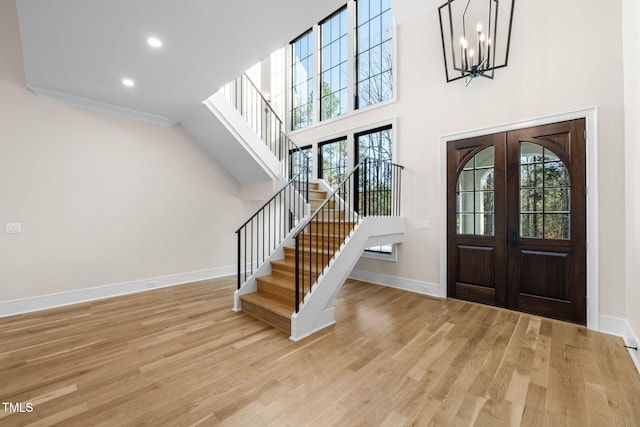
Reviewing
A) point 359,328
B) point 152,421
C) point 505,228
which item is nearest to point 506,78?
point 505,228

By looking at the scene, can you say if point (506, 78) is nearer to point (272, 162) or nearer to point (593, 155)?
point (593, 155)

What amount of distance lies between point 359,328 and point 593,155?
10.5 feet

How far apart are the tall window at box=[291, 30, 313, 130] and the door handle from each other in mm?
4409

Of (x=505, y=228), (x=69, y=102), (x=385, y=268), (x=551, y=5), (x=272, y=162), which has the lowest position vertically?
(x=385, y=268)

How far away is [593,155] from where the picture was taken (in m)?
2.90

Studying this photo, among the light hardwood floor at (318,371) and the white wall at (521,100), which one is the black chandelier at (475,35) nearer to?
the white wall at (521,100)

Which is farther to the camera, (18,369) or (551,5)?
(551,5)

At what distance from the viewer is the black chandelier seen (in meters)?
3.37

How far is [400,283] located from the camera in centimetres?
446

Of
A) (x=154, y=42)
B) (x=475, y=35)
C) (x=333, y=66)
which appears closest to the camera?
(x=154, y=42)

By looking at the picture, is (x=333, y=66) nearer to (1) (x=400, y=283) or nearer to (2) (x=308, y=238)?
(2) (x=308, y=238)

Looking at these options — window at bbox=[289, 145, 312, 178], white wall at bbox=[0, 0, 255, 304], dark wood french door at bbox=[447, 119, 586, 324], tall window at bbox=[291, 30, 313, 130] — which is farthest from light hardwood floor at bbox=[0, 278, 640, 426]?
A: tall window at bbox=[291, 30, 313, 130]

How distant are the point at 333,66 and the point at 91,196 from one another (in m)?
5.01

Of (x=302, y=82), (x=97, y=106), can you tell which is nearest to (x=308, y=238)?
(x=97, y=106)
